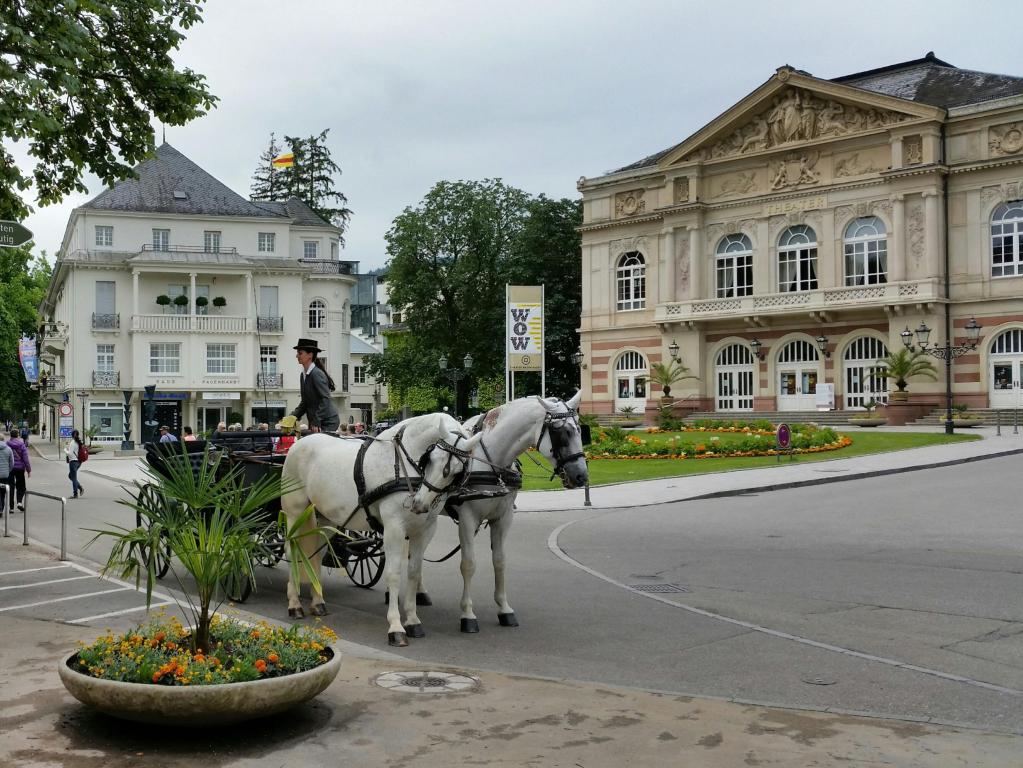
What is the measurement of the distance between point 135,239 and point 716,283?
36.3m

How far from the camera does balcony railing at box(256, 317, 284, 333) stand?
211ft

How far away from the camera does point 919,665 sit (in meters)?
8.02

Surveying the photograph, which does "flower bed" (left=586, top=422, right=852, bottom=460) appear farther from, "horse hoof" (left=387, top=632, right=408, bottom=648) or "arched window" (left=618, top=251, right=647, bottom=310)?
"arched window" (left=618, top=251, right=647, bottom=310)

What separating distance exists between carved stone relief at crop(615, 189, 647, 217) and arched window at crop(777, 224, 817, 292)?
29.9ft

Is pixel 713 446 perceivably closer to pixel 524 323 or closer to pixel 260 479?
pixel 524 323

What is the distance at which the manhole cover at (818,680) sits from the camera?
24.5ft

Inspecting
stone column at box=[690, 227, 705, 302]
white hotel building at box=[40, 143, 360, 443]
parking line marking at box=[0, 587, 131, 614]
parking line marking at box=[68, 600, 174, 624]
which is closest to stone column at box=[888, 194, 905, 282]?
stone column at box=[690, 227, 705, 302]

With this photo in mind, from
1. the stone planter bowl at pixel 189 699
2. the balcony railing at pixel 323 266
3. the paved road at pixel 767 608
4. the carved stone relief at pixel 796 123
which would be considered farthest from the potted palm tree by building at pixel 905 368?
the stone planter bowl at pixel 189 699

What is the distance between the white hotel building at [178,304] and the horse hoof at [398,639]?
53.5 meters

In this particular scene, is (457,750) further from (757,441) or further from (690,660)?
(757,441)

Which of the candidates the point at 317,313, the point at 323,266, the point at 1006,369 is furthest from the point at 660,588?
the point at 323,266

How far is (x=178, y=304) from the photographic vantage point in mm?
63281

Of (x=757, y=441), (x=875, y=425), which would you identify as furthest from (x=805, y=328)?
(x=757, y=441)

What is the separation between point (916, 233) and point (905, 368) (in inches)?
279
